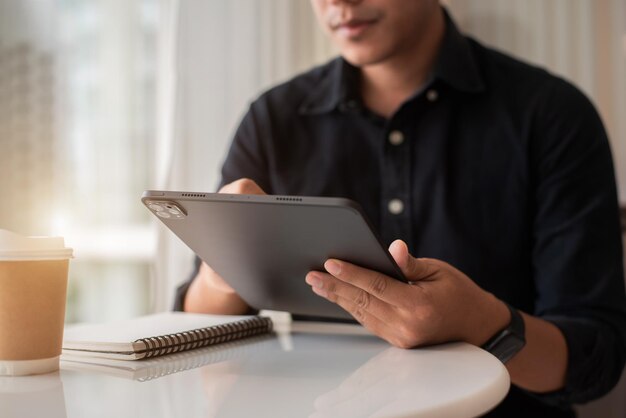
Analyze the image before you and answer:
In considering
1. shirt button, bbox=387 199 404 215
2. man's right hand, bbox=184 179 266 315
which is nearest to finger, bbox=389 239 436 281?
man's right hand, bbox=184 179 266 315

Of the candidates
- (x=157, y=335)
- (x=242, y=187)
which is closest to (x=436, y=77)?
(x=242, y=187)

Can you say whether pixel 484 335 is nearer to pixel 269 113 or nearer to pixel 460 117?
pixel 460 117

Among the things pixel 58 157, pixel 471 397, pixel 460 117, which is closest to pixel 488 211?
pixel 460 117

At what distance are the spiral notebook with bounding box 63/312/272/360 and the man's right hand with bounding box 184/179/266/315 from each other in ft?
0.18

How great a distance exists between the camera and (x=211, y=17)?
206cm

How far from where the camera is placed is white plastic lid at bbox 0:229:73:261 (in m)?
0.66

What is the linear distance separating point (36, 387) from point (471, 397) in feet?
1.17

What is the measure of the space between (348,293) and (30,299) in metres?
0.30

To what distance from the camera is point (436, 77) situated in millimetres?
1360

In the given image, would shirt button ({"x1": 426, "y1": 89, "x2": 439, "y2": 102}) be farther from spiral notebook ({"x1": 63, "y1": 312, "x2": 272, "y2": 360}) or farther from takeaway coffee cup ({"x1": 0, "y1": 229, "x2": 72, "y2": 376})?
takeaway coffee cup ({"x1": 0, "y1": 229, "x2": 72, "y2": 376})

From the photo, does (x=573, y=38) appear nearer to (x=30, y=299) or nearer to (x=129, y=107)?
(x=129, y=107)

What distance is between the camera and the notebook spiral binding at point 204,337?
31.0 inches

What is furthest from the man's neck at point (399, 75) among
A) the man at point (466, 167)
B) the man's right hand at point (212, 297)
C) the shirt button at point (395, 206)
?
the man's right hand at point (212, 297)

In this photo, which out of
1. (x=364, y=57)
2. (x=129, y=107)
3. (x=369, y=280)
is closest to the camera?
(x=369, y=280)
